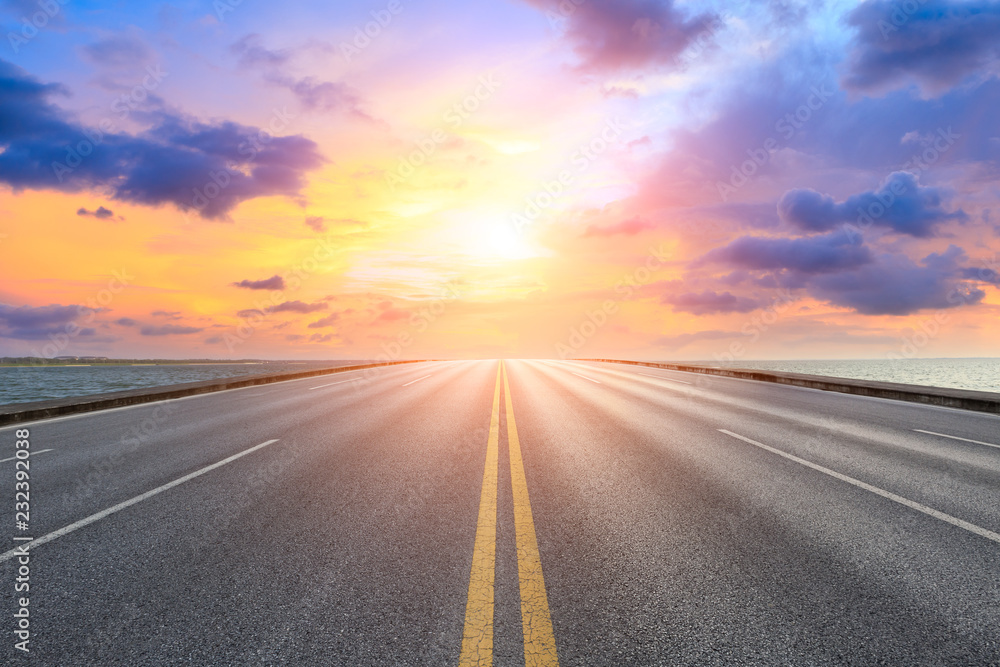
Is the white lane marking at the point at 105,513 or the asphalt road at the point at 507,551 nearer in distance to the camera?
the asphalt road at the point at 507,551

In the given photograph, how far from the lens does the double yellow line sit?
2715 millimetres

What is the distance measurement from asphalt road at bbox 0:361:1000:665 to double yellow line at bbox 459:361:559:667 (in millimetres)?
18

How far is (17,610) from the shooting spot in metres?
3.29

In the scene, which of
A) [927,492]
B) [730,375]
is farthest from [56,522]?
[730,375]

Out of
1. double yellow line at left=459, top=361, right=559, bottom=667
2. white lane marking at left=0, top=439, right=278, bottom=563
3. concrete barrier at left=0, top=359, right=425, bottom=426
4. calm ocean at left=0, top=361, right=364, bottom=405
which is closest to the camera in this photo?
double yellow line at left=459, top=361, right=559, bottom=667

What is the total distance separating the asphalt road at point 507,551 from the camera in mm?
2867

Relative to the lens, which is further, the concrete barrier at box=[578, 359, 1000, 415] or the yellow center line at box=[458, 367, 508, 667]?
the concrete barrier at box=[578, 359, 1000, 415]

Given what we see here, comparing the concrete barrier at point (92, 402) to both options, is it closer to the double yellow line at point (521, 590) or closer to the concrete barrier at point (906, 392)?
the double yellow line at point (521, 590)

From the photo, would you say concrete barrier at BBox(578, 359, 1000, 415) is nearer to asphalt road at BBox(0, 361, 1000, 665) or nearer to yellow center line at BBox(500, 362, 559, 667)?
asphalt road at BBox(0, 361, 1000, 665)

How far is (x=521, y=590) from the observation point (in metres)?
3.39

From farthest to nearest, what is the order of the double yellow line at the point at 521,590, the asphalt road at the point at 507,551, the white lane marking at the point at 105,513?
the white lane marking at the point at 105,513
the asphalt road at the point at 507,551
the double yellow line at the point at 521,590

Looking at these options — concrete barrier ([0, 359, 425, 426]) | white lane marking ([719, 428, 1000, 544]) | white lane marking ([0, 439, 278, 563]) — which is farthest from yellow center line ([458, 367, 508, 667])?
concrete barrier ([0, 359, 425, 426])

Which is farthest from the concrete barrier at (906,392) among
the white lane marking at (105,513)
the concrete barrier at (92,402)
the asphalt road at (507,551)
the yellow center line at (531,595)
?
the concrete barrier at (92,402)

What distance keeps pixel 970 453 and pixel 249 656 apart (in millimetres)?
10031
